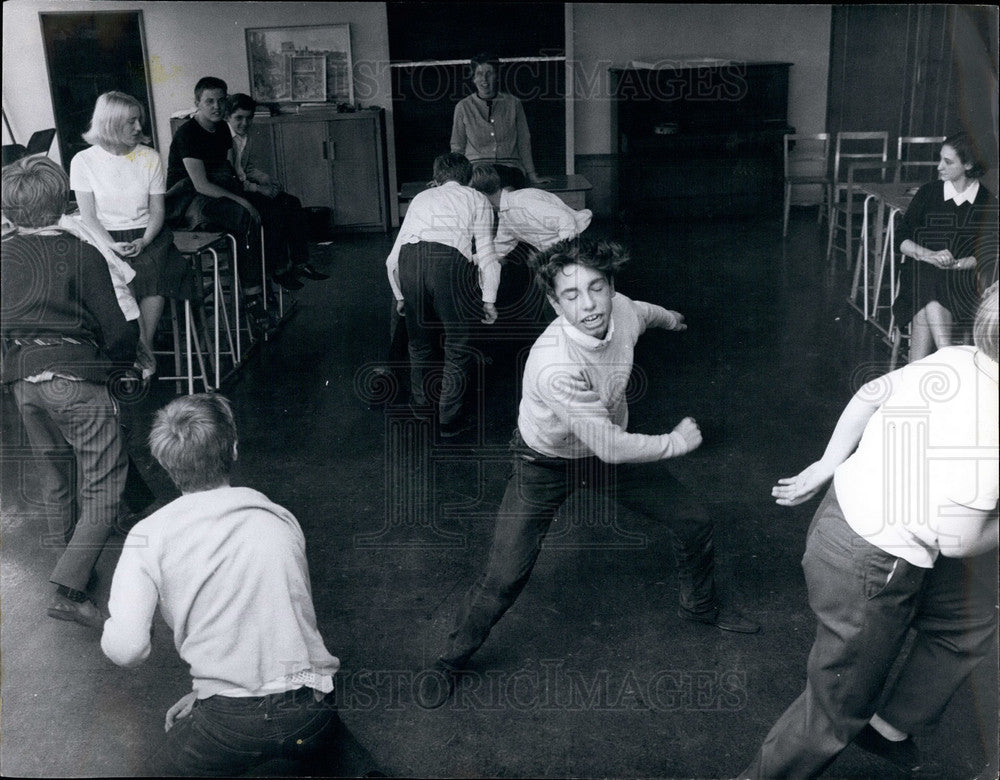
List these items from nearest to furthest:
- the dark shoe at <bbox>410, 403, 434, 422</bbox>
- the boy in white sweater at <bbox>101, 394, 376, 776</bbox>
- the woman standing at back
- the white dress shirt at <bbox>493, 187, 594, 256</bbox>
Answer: the boy in white sweater at <bbox>101, 394, 376, 776</bbox>, the dark shoe at <bbox>410, 403, 434, 422</bbox>, the white dress shirt at <bbox>493, 187, 594, 256</bbox>, the woman standing at back

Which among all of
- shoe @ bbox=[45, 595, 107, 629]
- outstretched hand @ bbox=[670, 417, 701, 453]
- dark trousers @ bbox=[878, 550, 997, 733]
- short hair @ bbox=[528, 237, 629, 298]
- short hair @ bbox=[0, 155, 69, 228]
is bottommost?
shoe @ bbox=[45, 595, 107, 629]

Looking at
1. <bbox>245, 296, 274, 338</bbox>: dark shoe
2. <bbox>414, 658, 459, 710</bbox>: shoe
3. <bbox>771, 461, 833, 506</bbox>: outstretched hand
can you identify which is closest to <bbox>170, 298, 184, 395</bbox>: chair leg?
<bbox>245, 296, 274, 338</bbox>: dark shoe

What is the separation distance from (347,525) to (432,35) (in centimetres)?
722

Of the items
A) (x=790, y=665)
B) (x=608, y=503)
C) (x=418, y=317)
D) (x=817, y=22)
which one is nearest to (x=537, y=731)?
(x=790, y=665)

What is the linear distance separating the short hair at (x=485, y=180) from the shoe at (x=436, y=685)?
8.09ft

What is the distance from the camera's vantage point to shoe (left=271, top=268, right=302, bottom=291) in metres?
6.37

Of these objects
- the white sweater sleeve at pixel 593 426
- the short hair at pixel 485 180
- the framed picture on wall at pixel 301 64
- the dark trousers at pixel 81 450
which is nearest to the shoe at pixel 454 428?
the short hair at pixel 485 180

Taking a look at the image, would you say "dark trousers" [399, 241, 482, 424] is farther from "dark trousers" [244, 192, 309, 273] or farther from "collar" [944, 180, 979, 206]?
"collar" [944, 180, 979, 206]

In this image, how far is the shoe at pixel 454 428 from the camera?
471 centimetres

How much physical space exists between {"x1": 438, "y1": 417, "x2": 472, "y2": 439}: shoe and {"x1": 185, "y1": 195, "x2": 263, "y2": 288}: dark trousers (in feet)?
6.16

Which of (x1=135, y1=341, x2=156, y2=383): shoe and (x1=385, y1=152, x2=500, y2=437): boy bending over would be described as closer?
(x1=135, y1=341, x2=156, y2=383): shoe

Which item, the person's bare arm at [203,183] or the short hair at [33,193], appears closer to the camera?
the short hair at [33,193]

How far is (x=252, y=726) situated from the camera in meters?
2.06

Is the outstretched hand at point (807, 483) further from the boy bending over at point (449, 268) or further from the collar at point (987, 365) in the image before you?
the boy bending over at point (449, 268)
